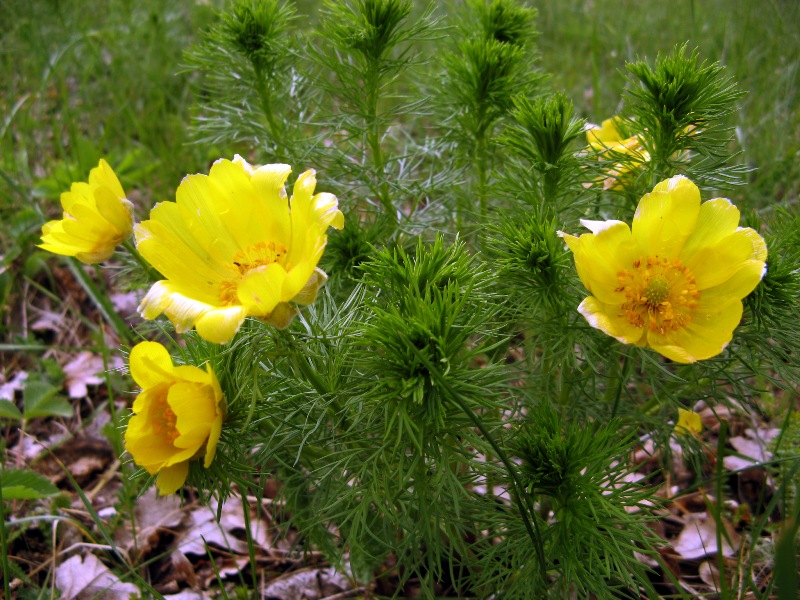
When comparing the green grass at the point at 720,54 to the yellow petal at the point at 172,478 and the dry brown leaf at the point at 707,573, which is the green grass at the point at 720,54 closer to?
the dry brown leaf at the point at 707,573

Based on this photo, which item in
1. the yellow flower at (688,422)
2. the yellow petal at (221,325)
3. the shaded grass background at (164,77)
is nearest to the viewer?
the yellow petal at (221,325)

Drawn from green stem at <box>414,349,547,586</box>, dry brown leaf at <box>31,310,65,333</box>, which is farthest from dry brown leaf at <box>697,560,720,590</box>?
dry brown leaf at <box>31,310,65,333</box>

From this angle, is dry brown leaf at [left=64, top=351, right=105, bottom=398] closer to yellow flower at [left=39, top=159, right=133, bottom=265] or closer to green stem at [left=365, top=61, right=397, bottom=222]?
yellow flower at [left=39, top=159, right=133, bottom=265]

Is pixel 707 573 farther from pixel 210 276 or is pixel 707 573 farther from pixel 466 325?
pixel 210 276

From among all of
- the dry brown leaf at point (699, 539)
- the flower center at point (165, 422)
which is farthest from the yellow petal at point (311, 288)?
the dry brown leaf at point (699, 539)

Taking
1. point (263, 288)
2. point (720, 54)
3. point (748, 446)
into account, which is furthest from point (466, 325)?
point (720, 54)
